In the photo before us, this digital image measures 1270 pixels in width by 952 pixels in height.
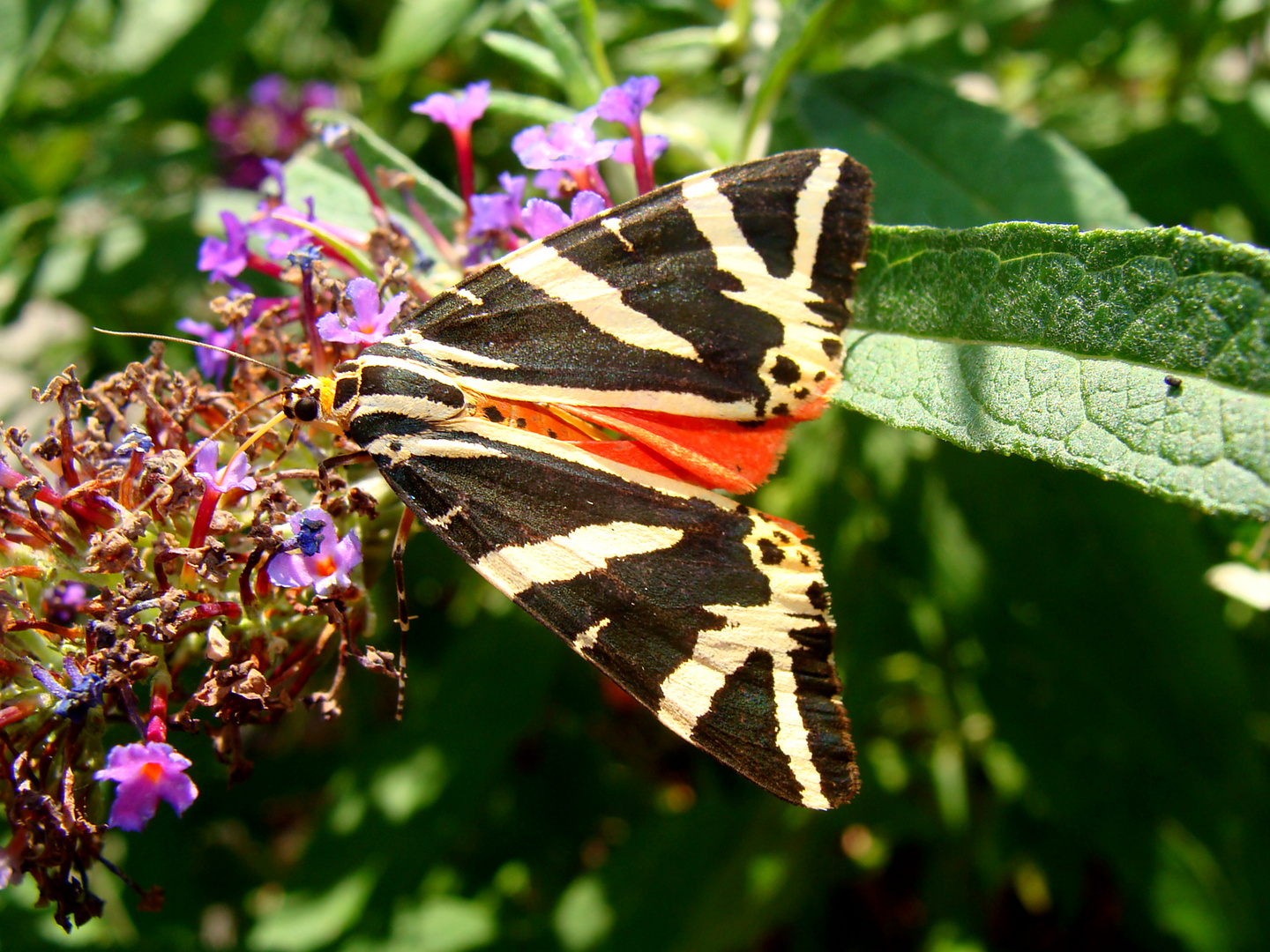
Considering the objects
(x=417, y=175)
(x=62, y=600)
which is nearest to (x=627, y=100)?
(x=417, y=175)

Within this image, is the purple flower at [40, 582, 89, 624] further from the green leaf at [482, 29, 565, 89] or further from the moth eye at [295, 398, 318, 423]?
the green leaf at [482, 29, 565, 89]

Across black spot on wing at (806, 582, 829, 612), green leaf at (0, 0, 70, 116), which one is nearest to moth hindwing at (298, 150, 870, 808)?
black spot on wing at (806, 582, 829, 612)

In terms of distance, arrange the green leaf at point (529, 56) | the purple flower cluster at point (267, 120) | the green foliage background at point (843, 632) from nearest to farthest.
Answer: the green leaf at point (529, 56) → the green foliage background at point (843, 632) → the purple flower cluster at point (267, 120)

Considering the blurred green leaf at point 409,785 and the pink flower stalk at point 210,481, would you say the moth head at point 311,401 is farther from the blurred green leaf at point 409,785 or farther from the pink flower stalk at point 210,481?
the blurred green leaf at point 409,785

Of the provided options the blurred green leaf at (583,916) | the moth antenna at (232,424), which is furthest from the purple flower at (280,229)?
the blurred green leaf at (583,916)

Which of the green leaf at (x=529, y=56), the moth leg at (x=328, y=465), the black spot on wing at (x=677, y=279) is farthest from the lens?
the green leaf at (x=529, y=56)

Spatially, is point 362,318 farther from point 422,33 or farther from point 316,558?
point 422,33

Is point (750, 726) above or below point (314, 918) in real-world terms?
above

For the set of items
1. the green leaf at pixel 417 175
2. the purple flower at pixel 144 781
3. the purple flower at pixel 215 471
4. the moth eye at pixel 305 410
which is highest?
the green leaf at pixel 417 175
